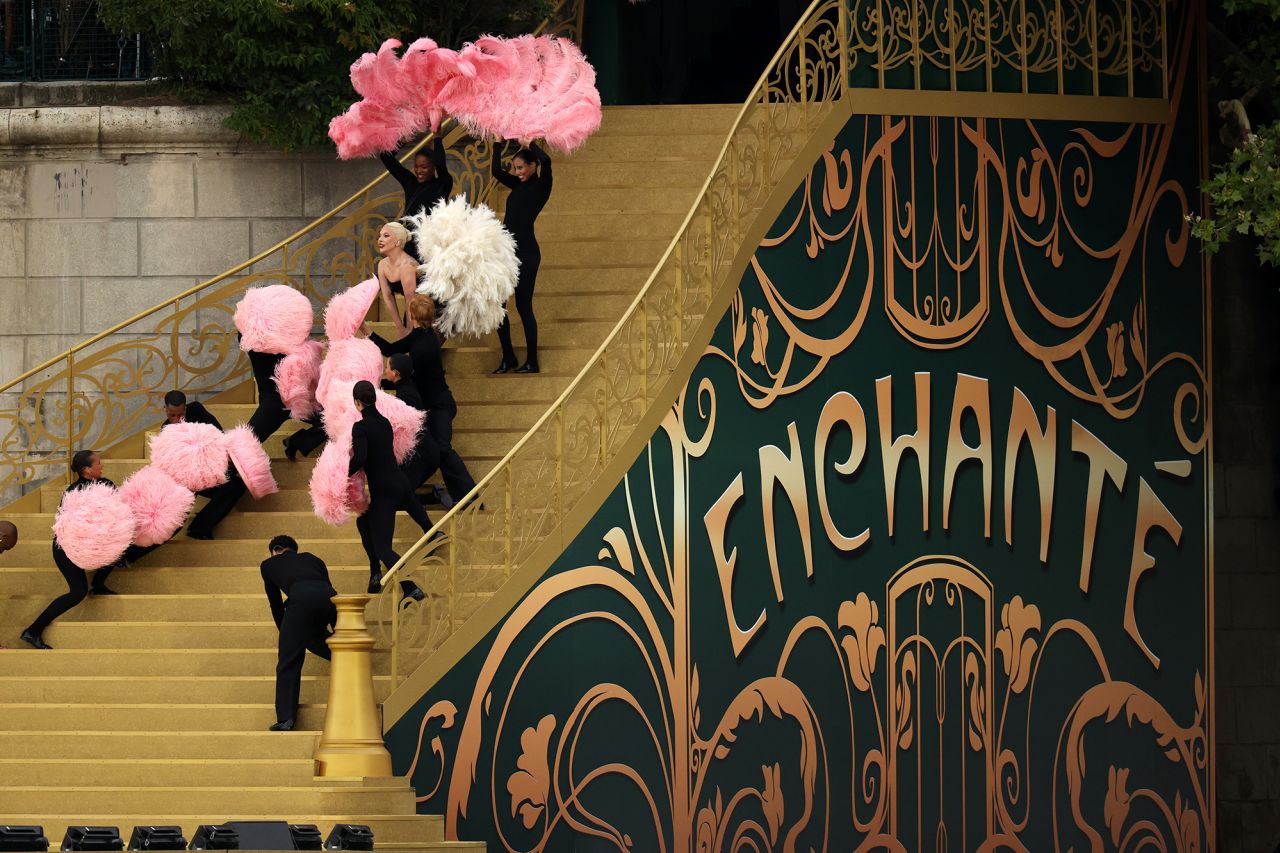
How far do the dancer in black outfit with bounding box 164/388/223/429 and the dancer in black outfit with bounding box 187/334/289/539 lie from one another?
293mm

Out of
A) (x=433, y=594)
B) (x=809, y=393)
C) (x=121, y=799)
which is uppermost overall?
(x=809, y=393)

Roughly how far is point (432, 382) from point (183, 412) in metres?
1.82

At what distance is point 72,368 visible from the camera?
50.5 ft

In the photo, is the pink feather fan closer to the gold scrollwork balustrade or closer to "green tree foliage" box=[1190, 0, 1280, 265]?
the gold scrollwork balustrade

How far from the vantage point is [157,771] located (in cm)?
1237

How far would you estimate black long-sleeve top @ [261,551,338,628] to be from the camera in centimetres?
1275

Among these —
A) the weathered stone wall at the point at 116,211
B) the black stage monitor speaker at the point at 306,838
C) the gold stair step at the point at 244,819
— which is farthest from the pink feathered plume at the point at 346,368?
the black stage monitor speaker at the point at 306,838

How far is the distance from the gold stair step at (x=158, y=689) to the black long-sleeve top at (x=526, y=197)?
3.38 m

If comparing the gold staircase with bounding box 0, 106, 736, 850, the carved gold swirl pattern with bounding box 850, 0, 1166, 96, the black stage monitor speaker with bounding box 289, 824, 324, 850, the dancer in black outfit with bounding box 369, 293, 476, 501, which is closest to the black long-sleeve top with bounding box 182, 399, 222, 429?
the gold staircase with bounding box 0, 106, 736, 850

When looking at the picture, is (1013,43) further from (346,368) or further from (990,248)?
(346,368)

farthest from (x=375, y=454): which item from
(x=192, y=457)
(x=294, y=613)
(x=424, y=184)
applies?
(x=424, y=184)

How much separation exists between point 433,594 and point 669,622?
5.58 feet

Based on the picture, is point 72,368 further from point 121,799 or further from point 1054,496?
point 1054,496

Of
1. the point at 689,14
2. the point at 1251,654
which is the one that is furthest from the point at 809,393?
the point at 689,14
